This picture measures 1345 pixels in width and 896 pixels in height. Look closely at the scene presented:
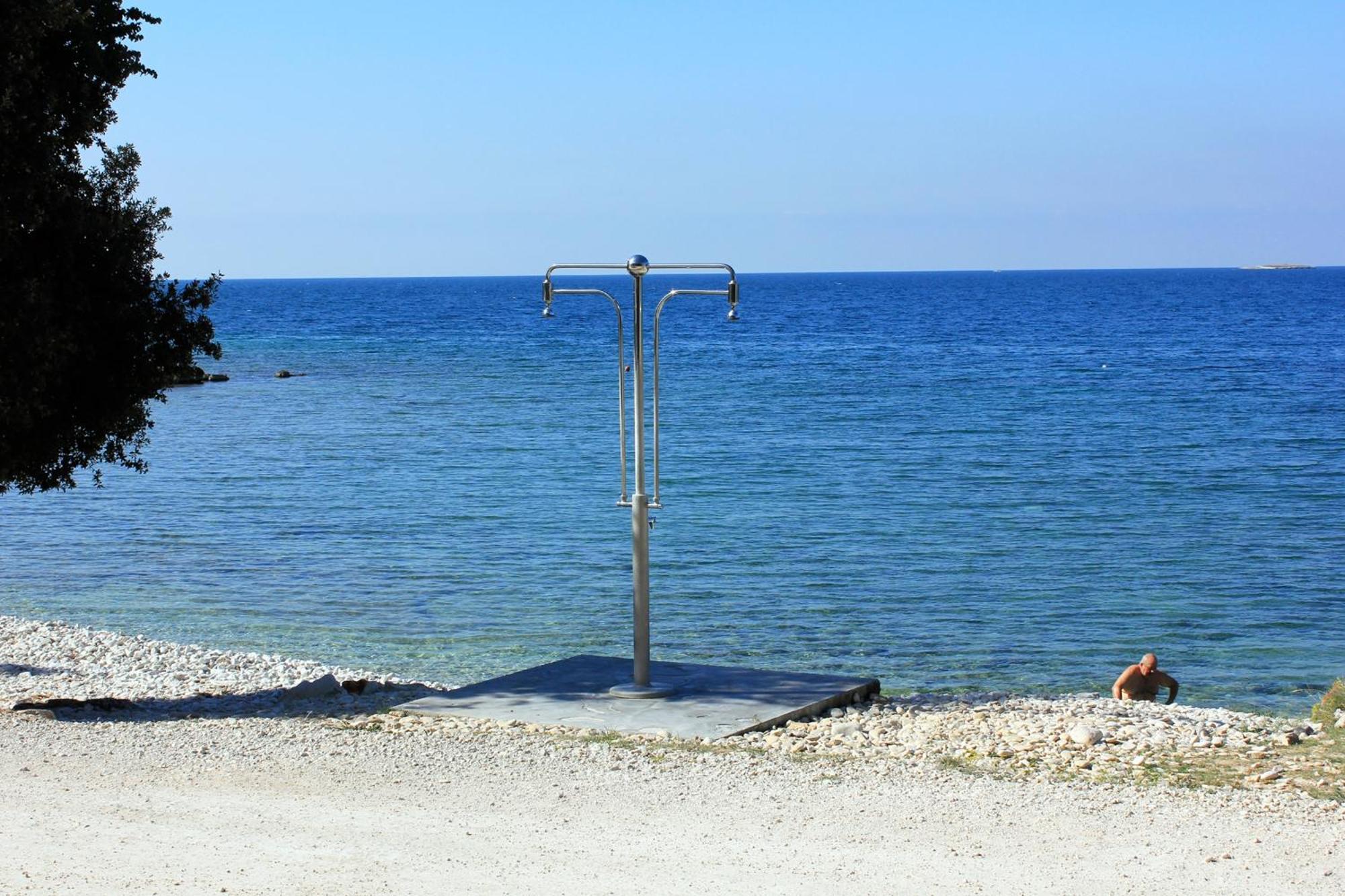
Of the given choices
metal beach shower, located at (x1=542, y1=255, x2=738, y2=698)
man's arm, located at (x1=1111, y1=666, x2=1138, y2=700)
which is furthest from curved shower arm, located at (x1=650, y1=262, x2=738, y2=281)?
man's arm, located at (x1=1111, y1=666, x2=1138, y2=700)

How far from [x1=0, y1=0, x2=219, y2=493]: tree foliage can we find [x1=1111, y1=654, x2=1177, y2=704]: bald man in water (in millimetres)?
9210

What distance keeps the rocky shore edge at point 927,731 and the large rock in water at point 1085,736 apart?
0.01 m

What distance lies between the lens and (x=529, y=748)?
10508 millimetres

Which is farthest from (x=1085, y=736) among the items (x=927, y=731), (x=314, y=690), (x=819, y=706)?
(x=314, y=690)

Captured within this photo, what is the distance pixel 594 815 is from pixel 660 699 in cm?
303

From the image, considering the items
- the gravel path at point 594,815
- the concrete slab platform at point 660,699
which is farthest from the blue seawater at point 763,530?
the gravel path at point 594,815

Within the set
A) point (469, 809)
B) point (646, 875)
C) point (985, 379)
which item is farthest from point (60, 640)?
point (985, 379)

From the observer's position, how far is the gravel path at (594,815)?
767 cm

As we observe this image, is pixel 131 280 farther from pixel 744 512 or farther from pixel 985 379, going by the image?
pixel 985 379

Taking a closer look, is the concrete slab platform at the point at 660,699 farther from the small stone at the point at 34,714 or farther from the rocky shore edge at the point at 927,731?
the small stone at the point at 34,714

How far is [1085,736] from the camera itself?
10.8 m

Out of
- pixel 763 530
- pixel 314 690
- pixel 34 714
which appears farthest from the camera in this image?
pixel 763 530

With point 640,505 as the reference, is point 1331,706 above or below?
below

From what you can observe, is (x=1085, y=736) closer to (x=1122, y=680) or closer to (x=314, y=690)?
(x=1122, y=680)
